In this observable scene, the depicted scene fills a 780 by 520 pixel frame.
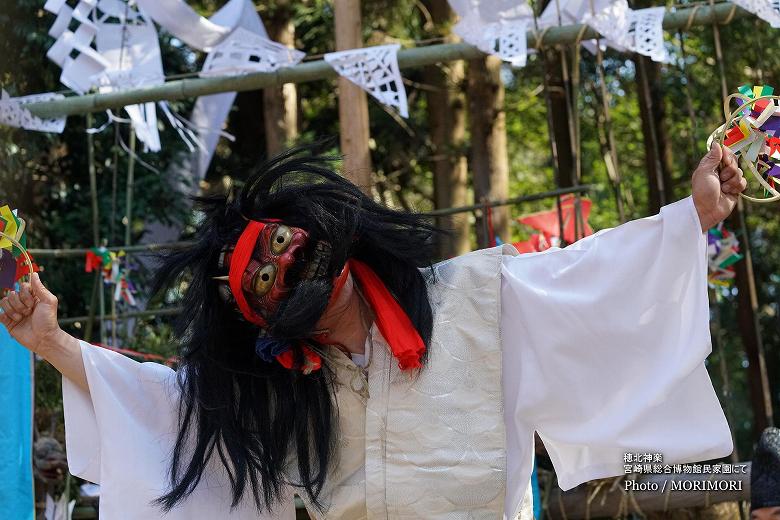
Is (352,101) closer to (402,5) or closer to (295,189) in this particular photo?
(295,189)

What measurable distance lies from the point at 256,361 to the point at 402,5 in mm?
5711

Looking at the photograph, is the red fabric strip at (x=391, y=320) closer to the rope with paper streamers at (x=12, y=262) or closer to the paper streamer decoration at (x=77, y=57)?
the rope with paper streamers at (x=12, y=262)

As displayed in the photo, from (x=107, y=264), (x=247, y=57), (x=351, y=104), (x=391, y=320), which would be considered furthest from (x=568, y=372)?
(x=107, y=264)

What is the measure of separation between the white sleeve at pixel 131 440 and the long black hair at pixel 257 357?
0.06m

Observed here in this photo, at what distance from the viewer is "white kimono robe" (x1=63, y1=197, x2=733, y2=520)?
2.06 metres

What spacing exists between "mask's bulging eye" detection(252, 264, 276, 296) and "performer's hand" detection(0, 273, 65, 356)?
0.45m

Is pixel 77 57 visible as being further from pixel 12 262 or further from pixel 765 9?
pixel 765 9

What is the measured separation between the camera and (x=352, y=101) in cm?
405

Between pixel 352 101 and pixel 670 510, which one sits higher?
pixel 352 101

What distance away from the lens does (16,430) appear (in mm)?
3199

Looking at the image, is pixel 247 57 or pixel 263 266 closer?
pixel 263 266

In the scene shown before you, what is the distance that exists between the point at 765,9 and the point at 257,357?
7.29 feet

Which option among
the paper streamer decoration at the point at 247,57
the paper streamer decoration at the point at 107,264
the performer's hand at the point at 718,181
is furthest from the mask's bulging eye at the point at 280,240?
the paper streamer decoration at the point at 107,264

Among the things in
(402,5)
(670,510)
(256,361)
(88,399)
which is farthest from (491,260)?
(402,5)
